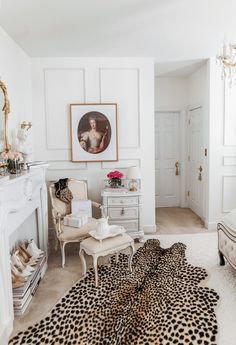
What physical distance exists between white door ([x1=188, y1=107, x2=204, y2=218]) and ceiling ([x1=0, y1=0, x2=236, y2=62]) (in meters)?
1.40

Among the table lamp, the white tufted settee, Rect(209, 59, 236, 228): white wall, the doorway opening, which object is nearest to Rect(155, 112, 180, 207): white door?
the doorway opening

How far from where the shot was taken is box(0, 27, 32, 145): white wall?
9.63 ft

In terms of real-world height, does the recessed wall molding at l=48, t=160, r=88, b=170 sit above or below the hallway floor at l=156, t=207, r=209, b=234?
above

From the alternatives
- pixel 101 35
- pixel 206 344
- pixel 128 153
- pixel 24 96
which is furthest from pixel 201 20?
pixel 206 344

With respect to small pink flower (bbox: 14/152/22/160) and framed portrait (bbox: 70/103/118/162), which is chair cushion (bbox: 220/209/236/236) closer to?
framed portrait (bbox: 70/103/118/162)

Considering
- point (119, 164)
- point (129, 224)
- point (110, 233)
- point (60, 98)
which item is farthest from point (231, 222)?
point (60, 98)

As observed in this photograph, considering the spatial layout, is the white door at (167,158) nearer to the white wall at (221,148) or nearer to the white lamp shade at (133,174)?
the white wall at (221,148)

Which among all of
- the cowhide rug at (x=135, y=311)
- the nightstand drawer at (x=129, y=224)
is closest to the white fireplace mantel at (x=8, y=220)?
the cowhide rug at (x=135, y=311)

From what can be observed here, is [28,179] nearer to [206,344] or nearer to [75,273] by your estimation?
[75,273]

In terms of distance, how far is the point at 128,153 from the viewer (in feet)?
13.4

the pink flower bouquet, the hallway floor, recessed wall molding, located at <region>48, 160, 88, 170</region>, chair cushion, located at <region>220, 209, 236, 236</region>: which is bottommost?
the hallway floor

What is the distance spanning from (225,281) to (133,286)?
3.19 ft

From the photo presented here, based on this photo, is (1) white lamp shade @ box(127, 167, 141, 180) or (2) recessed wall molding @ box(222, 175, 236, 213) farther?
(2) recessed wall molding @ box(222, 175, 236, 213)

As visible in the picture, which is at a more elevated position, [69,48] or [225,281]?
[69,48]
